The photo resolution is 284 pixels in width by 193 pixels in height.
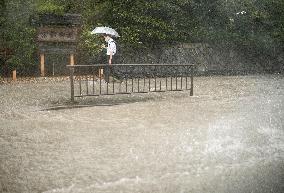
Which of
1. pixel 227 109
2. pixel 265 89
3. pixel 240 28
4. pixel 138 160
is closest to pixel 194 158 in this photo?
pixel 138 160

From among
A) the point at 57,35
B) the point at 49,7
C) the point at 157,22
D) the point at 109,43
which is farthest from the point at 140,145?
the point at 49,7

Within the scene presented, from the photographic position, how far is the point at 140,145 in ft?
20.3

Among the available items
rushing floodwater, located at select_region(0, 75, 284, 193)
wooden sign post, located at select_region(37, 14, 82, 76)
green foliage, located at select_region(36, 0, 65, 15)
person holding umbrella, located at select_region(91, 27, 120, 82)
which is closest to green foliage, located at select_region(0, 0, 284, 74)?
green foliage, located at select_region(36, 0, 65, 15)

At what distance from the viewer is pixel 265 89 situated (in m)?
13.6

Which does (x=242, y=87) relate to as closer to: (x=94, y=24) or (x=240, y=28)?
(x=240, y=28)

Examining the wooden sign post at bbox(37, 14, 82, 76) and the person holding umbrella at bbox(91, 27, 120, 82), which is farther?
the wooden sign post at bbox(37, 14, 82, 76)

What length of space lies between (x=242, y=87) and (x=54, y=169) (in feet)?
35.1

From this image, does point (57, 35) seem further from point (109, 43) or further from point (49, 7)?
point (109, 43)

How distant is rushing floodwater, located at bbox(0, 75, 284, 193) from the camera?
15.3 feet

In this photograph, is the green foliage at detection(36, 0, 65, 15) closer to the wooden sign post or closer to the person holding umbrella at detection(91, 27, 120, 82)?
the wooden sign post

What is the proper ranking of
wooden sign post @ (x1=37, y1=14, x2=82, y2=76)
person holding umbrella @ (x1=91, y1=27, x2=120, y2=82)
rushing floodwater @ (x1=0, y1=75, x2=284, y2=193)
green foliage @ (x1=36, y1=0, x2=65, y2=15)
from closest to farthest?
rushing floodwater @ (x1=0, y1=75, x2=284, y2=193), person holding umbrella @ (x1=91, y1=27, x2=120, y2=82), wooden sign post @ (x1=37, y1=14, x2=82, y2=76), green foliage @ (x1=36, y1=0, x2=65, y2=15)

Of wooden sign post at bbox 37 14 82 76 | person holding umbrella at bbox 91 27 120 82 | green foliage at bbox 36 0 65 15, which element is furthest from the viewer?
green foliage at bbox 36 0 65 15

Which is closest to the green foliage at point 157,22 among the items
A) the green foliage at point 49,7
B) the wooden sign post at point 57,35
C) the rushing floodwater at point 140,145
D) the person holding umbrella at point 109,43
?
the green foliage at point 49,7

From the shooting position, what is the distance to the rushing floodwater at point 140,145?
465 centimetres
